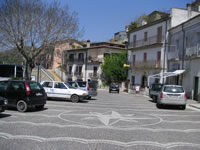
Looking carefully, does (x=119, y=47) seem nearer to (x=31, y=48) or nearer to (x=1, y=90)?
(x=31, y=48)

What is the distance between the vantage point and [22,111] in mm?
11898

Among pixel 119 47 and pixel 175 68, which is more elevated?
pixel 119 47

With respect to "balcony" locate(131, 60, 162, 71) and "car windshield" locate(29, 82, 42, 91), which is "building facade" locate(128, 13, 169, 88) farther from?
"car windshield" locate(29, 82, 42, 91)

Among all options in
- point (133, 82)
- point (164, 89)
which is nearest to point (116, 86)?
point (133, 82)

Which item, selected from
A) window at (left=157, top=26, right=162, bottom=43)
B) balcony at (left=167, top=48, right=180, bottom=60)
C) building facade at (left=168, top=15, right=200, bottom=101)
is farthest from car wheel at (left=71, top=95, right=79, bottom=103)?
window at (left=157, top=26, right=162, bottom=43)

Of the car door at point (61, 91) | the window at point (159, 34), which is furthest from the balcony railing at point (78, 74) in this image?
the car door at point (61, 91)

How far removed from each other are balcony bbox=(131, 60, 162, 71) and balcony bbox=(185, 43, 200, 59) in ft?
28.3

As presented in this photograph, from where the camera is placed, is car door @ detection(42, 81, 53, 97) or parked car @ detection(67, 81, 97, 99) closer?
car door @ detection(42, 81, 53, 97)

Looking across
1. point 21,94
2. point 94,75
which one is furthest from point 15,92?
point 94,75

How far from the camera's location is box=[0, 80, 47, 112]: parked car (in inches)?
465

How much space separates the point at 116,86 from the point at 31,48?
673 inches

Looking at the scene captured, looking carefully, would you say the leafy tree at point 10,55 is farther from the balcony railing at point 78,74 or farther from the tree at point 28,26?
the balcony railing at point 78,74

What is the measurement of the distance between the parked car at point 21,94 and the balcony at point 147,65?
26.3 meters

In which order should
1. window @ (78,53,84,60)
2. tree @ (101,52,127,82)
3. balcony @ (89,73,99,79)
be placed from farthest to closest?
window @ (78,53,84,60) → balcony @ (89,73,99,79) → tree @ (101,52,127,82)
